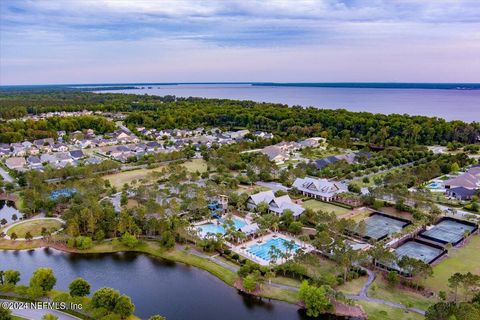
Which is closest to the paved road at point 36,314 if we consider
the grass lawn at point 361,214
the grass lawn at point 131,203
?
the grass lawn at point 131,203

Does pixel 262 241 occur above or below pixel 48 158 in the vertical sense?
below

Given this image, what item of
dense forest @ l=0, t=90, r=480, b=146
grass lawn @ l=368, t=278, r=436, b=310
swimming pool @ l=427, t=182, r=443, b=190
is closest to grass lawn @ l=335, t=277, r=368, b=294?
grass lawn @ l=368, t=278, r=436, b=310

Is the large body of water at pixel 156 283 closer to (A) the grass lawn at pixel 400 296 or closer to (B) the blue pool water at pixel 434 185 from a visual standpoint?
(A) the grass lawn at pixel 400 296

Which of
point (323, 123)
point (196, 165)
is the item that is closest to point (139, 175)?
point (196, 165)

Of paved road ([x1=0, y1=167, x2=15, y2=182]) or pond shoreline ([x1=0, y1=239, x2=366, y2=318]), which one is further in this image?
paved road ([x1=0, y1=167, x2=15, y2=182])

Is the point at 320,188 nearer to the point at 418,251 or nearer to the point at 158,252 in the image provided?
the point at 418,251

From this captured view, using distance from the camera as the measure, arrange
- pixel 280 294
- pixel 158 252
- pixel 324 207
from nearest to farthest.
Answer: pixel 280 294 → pixel 158 252 → pixel 324 207

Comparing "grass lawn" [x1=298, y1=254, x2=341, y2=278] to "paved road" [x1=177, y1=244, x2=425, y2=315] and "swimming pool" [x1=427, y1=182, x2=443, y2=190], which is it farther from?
"swimming pool" [x1=427, y1=182, x2=443, y2=190]
